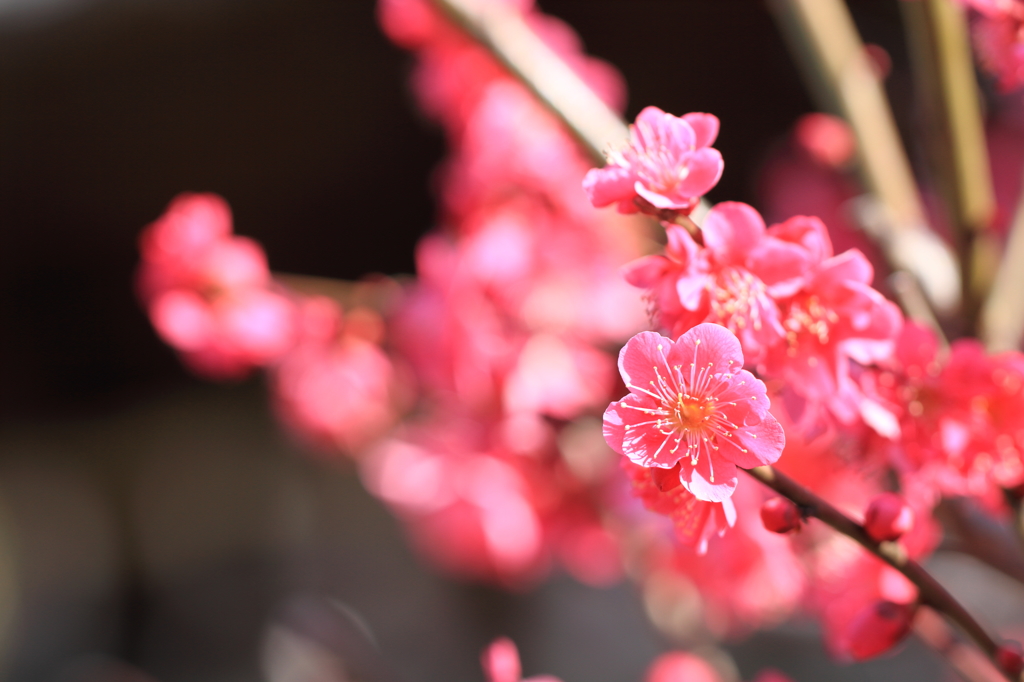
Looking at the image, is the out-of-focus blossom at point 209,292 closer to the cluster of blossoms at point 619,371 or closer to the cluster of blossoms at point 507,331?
the cluster of blossoms at point 619,371

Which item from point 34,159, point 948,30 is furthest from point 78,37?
point 948,30

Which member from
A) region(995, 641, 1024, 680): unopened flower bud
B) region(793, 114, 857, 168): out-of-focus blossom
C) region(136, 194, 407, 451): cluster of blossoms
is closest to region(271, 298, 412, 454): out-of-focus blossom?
region(136, 194, 407, 451): cluster of blossoms

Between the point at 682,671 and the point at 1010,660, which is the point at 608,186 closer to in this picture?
the point at 1010,660

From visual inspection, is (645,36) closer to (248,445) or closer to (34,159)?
(34,159)

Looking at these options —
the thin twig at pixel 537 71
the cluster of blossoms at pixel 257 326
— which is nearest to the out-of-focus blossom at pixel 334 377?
the cluster of blossoms at pixel 257 326

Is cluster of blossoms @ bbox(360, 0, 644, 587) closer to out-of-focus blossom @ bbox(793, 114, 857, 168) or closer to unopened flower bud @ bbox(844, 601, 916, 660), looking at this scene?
out-of-focus blossom @ bbox(793, 114, 857, 168)

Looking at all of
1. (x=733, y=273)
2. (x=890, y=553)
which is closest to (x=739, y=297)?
(x=733, y=273)

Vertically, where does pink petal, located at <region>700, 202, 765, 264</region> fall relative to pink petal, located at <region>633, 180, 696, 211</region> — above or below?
below

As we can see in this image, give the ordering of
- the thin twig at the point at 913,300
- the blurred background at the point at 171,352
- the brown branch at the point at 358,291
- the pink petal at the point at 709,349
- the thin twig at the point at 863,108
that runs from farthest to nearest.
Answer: the blurred background at the point at 171,352
the brown branch at the point at 358,291
the thin twig at the point at 863,108
the thin twig at the point at 913,300
the pink petal at the point at 709,349
